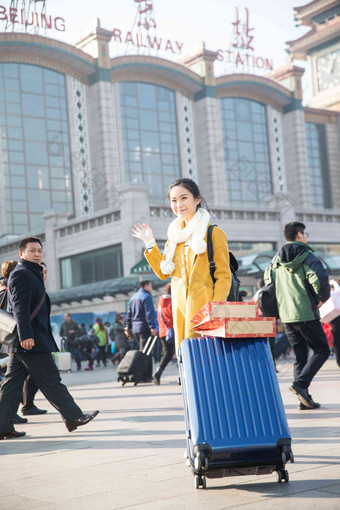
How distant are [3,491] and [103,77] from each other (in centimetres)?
4460

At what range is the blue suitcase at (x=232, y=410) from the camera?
404 cm

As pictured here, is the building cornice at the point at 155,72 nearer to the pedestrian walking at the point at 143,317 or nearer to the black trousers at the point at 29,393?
the pedestrian walking at the point at 143,317

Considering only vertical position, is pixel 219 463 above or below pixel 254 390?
below

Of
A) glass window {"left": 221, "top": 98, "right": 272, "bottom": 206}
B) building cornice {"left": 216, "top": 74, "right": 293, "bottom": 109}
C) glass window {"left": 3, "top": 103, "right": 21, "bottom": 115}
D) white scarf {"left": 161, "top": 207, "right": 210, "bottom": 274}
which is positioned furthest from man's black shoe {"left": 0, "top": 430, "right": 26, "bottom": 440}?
building cornice {"left": 216, "top": 74, "right": 293, "bottom": 109}

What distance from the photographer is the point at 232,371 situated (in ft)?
14.2

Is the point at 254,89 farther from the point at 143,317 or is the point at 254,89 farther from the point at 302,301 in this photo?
the point at 302,301

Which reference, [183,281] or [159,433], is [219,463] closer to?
[183,281]

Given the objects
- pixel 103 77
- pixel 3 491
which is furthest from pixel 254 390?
pixel 103 77

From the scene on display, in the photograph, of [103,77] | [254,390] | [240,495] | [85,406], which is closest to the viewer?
[240,495]

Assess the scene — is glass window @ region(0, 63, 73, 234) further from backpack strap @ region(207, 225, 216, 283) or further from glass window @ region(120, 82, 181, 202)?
backpack strap @ region(207, 225, 216, 283)

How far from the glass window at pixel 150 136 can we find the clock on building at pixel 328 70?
77.7 feet

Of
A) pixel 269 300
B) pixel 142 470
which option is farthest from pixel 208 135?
pixel 142 470

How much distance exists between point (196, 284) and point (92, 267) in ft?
114

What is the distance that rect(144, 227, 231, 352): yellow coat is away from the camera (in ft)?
16.2
